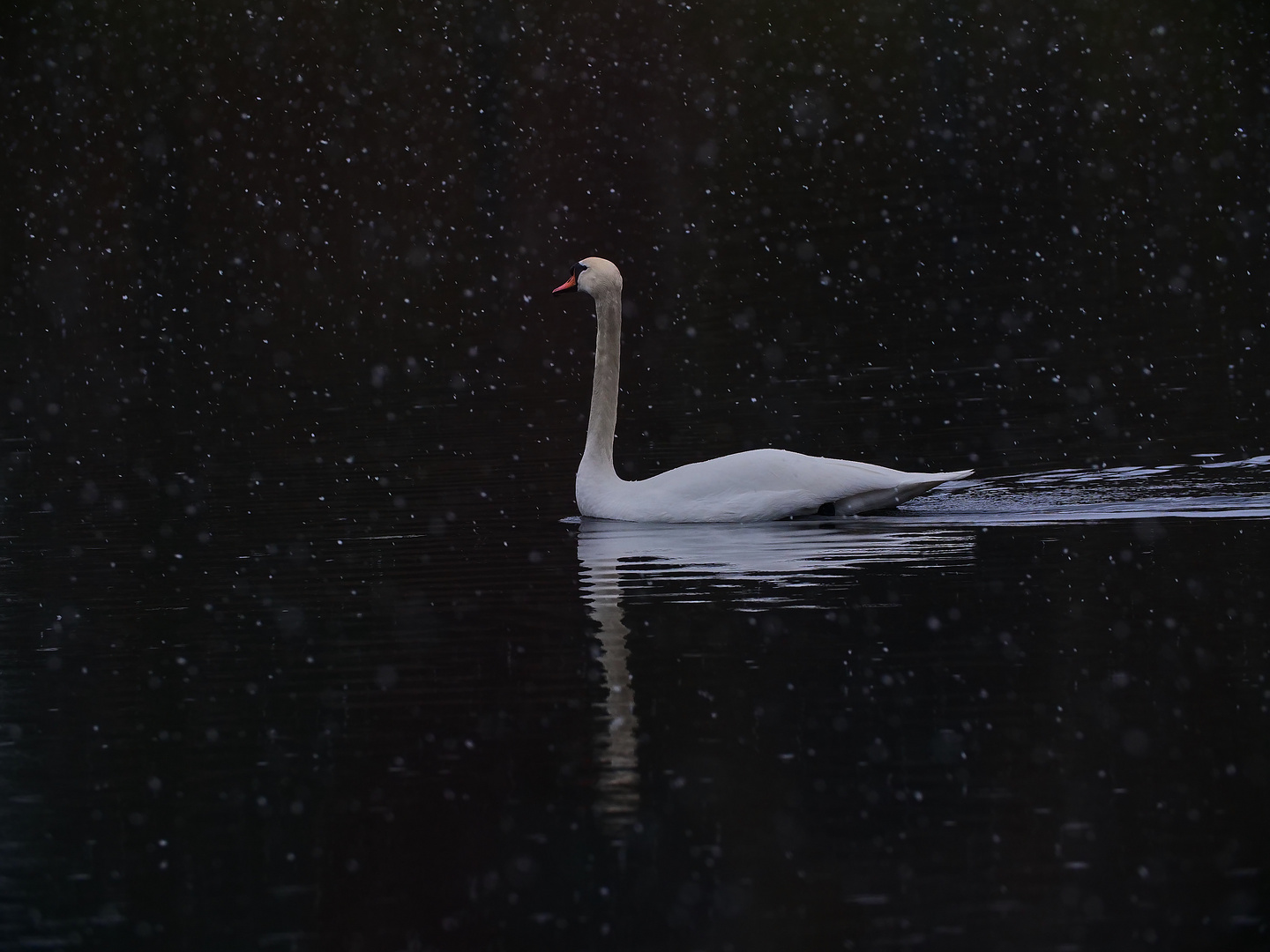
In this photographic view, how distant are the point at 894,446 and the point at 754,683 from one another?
6.95m

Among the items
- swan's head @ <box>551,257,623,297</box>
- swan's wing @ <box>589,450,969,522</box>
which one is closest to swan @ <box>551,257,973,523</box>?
swan's wing @ <box>589,450,969,522</box>

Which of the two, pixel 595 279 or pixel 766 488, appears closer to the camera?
pixel 766 488

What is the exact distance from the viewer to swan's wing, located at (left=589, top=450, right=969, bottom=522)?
41.8 feet

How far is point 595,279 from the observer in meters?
14.3

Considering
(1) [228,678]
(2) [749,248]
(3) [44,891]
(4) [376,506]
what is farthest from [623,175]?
(3) [44,891]

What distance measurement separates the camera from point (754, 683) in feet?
29.1

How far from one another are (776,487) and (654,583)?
73.0 inches

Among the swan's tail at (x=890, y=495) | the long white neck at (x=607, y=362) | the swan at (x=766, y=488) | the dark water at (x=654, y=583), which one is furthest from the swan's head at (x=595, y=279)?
the swan's tail at (x=890, y=495)

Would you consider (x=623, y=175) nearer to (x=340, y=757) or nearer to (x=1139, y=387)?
(x=1139, y=387)

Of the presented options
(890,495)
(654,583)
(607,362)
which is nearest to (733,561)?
Result: (654,583)

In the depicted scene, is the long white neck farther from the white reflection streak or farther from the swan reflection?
the white reflection streak

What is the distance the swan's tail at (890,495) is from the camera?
1256 cm

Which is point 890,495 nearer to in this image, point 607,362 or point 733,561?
point 733,561

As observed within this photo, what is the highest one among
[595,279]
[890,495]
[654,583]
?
[595,279]
